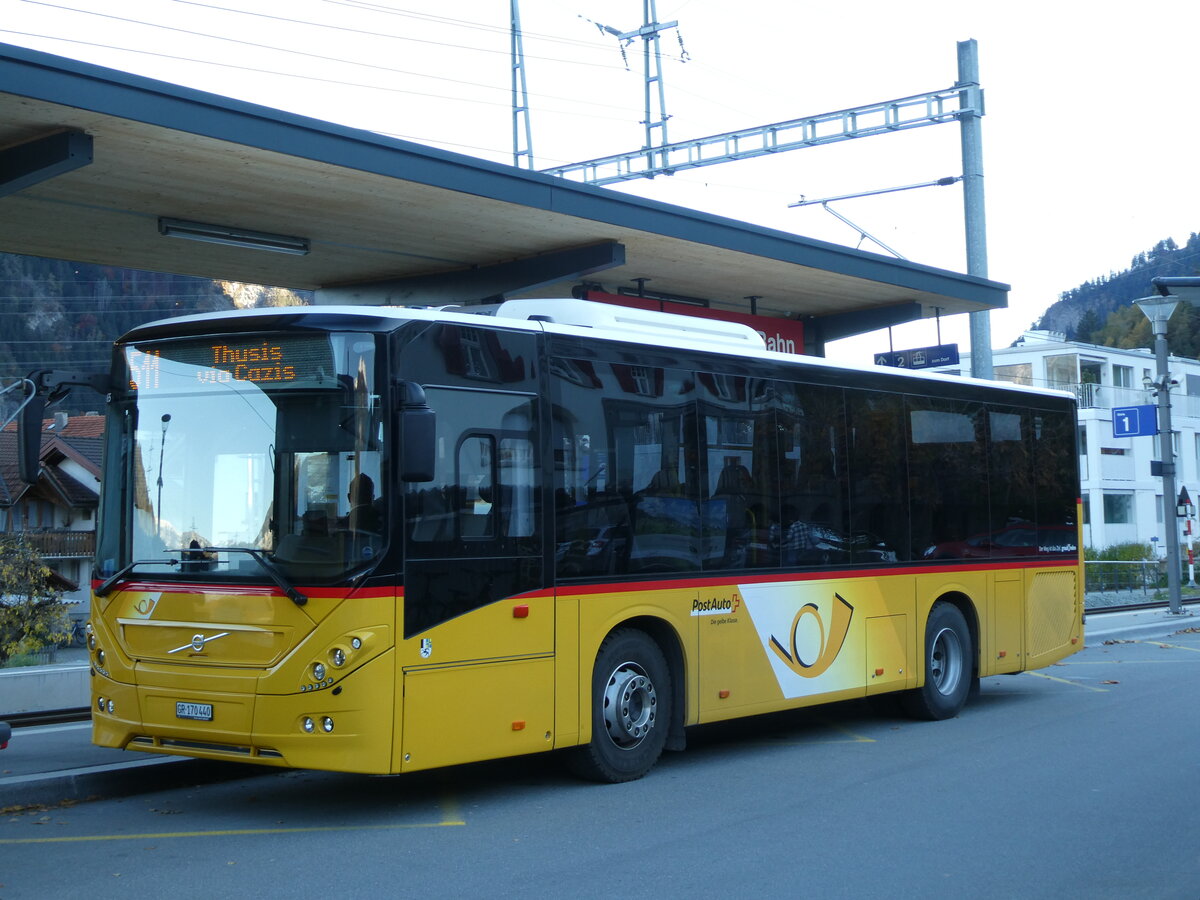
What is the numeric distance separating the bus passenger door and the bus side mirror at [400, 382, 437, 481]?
0.35 metres

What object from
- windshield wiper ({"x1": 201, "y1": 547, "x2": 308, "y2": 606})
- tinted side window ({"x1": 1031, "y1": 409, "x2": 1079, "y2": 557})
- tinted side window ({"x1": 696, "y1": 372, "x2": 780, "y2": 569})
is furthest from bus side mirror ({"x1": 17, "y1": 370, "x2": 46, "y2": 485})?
tinted side window ({"x1": 1031, "y1": 409, "x2": 1079, "y2": 557})

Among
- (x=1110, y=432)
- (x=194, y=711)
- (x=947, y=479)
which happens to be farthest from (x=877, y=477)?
Answer: (x=1110, y=432)

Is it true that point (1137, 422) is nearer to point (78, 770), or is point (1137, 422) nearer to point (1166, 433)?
point (1166, 433)

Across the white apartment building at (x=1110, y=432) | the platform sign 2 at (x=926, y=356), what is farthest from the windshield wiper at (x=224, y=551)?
the white apartment building at (x=1110, y=432)

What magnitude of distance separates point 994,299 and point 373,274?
9153mm

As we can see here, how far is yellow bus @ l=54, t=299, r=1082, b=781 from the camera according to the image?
8180mm

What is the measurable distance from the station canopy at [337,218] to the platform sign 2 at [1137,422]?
437 inches

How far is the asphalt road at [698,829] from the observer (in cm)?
686

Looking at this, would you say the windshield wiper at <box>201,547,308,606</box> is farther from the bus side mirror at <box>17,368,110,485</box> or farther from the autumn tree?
the autumn tree

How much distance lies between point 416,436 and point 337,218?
20.4ft

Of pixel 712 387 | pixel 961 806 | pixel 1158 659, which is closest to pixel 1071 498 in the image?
pixel 1158 659

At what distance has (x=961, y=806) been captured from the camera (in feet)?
28.9

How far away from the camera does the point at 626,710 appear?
9727 millimetres

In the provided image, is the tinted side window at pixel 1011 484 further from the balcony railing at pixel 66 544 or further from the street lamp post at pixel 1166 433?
the balcony railing at pixel 66 544
